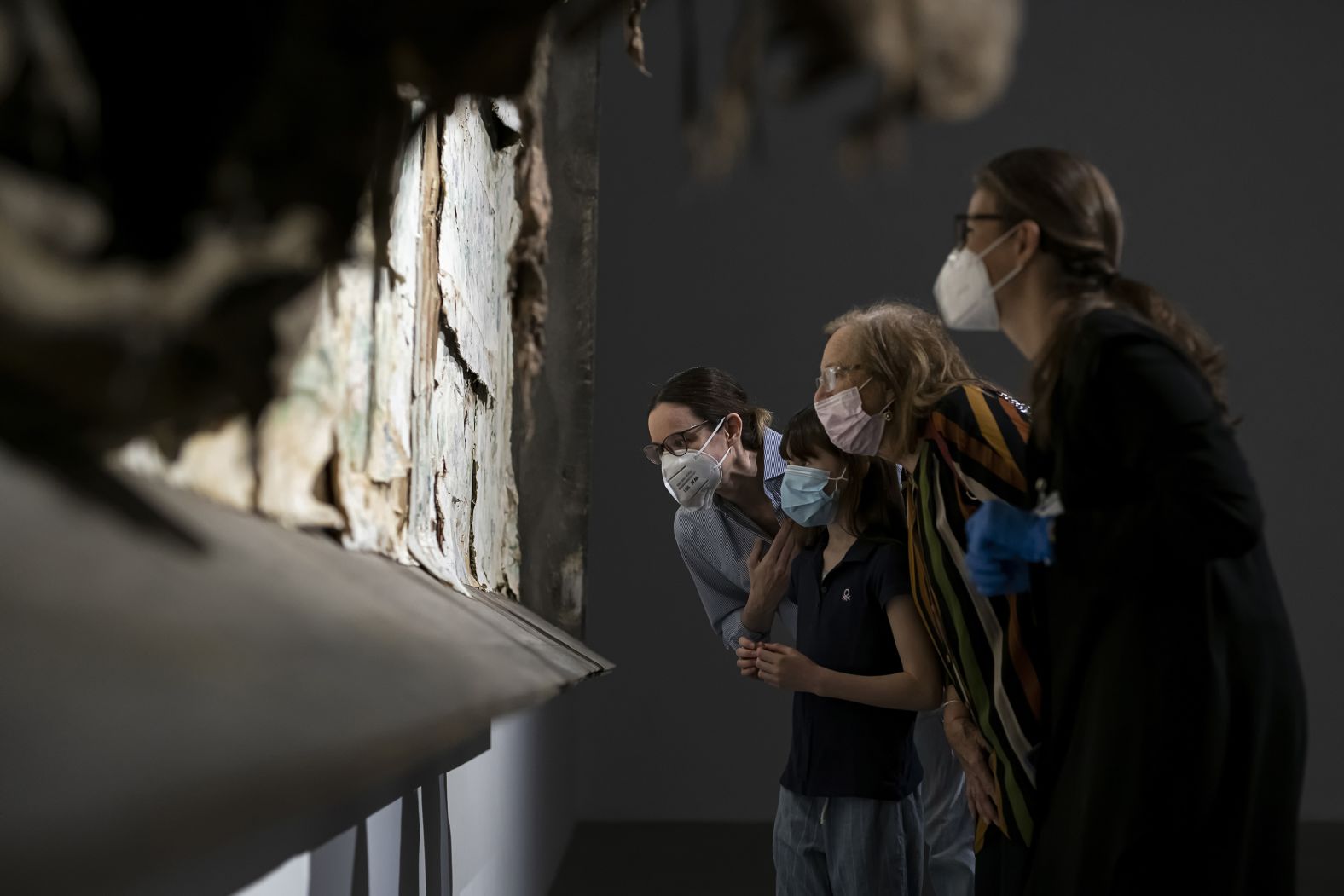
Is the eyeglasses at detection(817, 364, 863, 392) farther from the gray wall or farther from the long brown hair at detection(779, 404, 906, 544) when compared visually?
the gray wall

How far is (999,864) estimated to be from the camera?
61.8 inches

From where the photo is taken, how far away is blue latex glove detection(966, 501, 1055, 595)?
4.29ft

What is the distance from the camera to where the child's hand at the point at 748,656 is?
2314 mm

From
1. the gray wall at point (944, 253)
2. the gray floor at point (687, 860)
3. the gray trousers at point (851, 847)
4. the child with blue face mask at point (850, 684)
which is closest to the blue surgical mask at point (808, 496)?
the child with blue face mask at point (850, 684)

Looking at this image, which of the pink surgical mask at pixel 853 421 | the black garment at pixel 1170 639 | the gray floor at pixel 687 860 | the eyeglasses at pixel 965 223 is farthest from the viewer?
the gray floor at pixel 687 860

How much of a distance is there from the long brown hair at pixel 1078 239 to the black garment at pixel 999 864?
0.57m

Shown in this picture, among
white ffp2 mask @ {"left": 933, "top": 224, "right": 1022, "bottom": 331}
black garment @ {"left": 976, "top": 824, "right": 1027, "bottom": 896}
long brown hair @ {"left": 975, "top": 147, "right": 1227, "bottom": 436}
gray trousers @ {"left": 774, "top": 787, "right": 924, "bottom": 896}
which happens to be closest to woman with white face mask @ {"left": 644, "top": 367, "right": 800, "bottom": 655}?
gray trousers @ {"left": 774, "top": 787, "right": 924, "bottom": 896}

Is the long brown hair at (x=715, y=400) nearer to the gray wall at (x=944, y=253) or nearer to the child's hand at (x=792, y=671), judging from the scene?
the child's hand at (x=792, y=671)

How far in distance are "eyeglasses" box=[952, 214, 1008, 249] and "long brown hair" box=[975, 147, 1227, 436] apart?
12mm

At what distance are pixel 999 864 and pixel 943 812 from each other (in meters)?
0.75

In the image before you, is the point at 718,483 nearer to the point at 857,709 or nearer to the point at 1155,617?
the point at 857,709

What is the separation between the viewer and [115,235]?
0.37 metres

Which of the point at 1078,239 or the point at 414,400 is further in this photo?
the point at 1078,239

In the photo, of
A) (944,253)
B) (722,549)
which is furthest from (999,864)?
(944,253)
